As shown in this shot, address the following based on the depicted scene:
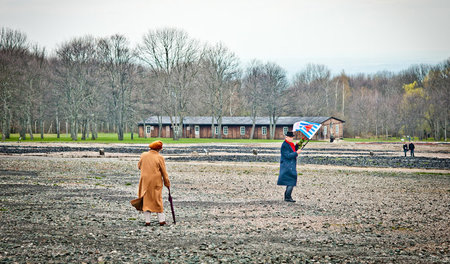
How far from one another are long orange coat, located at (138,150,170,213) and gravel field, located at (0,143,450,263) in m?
0.50

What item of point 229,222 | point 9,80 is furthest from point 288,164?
point 9,80

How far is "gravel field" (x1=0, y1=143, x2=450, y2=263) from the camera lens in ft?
26.4

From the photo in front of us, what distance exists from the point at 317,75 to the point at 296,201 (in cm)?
11654

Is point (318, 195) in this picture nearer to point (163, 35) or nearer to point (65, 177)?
point (65, 177)

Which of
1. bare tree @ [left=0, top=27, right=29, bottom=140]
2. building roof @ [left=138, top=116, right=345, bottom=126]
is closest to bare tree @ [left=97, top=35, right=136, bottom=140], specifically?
bare tree @ [left=0, top=27, right=29, bottom=140]

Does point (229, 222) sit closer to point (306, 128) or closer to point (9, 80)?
point (306, 128)

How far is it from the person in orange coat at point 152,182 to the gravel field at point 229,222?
0.43 m

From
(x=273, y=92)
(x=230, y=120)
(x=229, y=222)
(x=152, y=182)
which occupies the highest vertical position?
(x=273, y=92)

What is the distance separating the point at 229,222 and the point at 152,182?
2067mm

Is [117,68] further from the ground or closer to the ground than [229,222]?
further from the ground

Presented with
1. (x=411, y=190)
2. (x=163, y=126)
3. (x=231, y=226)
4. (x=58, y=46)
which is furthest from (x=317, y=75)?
(x=231, y=226)

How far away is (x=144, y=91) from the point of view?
262 ft

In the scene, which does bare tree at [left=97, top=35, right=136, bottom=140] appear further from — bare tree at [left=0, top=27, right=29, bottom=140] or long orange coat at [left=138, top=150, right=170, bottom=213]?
long orange coat at [left=138, top=150, right=170, bottom=213]

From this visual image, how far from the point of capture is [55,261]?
743 centimetres
